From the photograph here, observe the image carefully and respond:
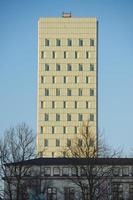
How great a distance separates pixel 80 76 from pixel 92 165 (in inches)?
3548

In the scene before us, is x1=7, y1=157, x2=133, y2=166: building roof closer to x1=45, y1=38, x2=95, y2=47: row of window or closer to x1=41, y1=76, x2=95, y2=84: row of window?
x1=41, y1=76, x2=95, y2=84: row of window

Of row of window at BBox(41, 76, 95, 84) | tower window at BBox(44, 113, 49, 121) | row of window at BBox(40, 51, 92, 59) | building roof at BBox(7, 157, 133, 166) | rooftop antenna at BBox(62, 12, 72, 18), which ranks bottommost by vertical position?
building roof at BBox(7, 157, 133, 166)

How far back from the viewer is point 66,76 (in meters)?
175

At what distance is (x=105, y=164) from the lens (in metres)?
98.4

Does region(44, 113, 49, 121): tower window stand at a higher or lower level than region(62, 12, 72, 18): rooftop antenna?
lower

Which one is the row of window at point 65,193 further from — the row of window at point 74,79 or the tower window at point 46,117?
the row of window at point 74,79

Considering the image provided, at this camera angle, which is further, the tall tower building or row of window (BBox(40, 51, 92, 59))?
row of window (BBox(40, 51, 92, 59))

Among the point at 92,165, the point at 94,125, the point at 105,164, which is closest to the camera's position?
the point at 92,165

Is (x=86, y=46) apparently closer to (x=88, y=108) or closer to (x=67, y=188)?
(x=88, y=108)

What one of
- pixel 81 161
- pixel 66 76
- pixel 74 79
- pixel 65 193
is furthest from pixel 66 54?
pixel 81 161

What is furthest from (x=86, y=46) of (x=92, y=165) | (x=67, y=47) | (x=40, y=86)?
(x=92, y=165)

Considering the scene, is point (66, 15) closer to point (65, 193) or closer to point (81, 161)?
point (65, 193)

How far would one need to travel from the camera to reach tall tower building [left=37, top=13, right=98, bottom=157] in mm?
170000

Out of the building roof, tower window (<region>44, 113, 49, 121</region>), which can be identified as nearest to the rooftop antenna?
tower window (<region>44, 113, 49, 121</region>)
